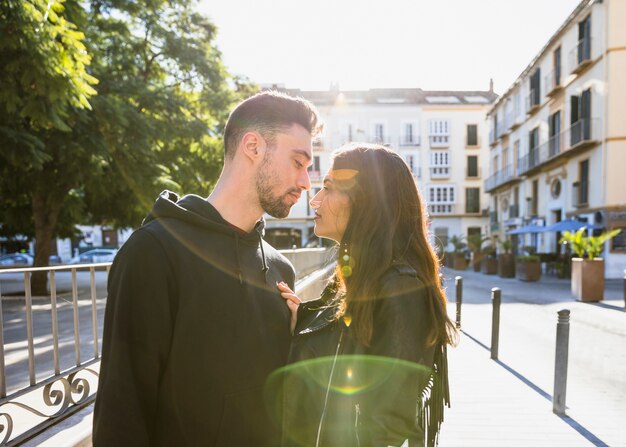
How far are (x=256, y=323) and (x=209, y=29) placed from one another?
17298 mm

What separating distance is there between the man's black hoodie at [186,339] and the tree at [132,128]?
28.7ft

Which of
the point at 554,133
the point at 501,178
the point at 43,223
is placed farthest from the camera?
the point at 501,178

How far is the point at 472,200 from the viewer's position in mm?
44969

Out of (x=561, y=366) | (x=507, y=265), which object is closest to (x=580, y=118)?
(x=507, y=265)

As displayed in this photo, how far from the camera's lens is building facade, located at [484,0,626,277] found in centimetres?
1997

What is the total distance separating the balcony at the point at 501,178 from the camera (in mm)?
33531

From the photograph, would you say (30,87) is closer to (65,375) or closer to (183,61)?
(65,375)

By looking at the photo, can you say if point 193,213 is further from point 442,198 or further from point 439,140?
point 439,140

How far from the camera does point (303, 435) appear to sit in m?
1.84

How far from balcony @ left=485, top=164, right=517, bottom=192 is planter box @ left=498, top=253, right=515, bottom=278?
12.4 m

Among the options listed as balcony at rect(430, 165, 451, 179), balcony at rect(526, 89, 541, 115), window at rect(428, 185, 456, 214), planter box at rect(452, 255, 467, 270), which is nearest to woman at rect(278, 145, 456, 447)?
planter box at rect(452, 255, 467, 270)

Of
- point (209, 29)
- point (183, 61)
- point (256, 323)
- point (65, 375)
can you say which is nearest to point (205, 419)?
point (256, 323)

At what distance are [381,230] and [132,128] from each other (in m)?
10.9

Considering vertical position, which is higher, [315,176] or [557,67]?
[557,67]
